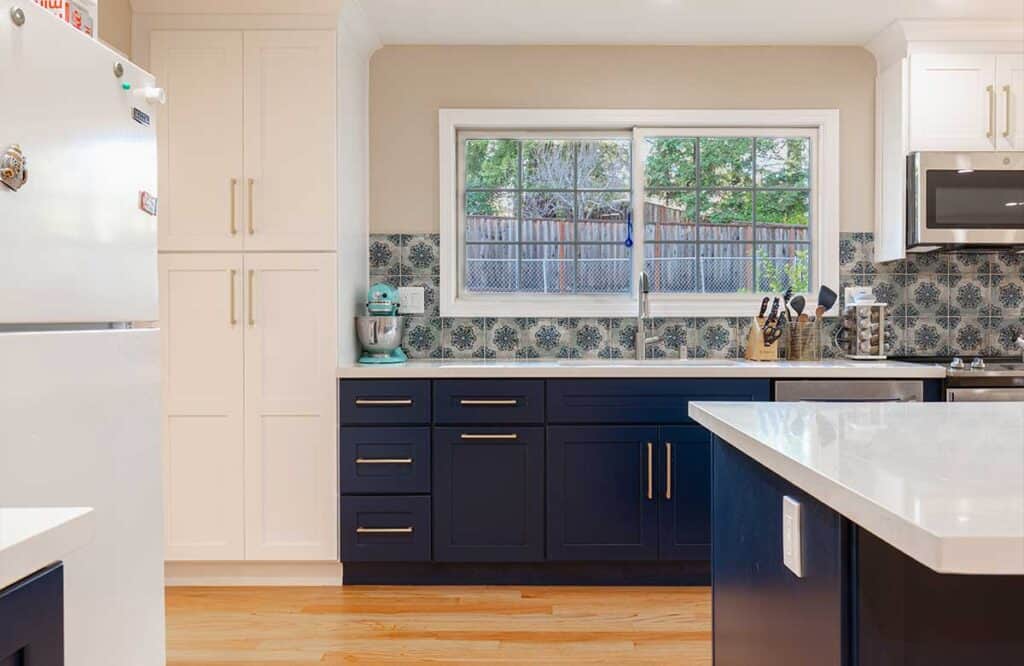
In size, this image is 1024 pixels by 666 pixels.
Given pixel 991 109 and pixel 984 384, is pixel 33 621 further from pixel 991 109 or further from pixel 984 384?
pixel 991 109

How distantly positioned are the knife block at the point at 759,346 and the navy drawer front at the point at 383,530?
158 cm

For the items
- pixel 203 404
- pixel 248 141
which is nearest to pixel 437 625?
pixel 203 404

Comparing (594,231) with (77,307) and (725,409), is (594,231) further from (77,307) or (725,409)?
(77,307)

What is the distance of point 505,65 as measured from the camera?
349 centimetres

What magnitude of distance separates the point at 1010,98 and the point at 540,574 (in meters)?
2.83

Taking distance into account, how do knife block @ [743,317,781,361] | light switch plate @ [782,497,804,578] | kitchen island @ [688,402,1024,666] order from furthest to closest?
1. knife block @ [743,317,781,361]
2. light switch plate @ [782,497,804,578]
3. kitchen island @ [688,402,1024,666]

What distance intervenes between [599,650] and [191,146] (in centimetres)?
245

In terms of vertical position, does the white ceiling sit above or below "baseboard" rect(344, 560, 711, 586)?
above

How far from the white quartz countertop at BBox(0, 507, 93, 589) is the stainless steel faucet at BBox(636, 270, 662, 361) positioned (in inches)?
115

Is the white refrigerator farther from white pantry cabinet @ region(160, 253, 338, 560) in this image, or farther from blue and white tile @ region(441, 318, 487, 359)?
blue and white tile @ region(441, 318, 487, 359)

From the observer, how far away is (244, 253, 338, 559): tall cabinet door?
2982mm

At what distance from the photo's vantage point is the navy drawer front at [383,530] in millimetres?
2977

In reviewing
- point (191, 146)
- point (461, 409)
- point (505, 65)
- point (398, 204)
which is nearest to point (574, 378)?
point (461, 409)

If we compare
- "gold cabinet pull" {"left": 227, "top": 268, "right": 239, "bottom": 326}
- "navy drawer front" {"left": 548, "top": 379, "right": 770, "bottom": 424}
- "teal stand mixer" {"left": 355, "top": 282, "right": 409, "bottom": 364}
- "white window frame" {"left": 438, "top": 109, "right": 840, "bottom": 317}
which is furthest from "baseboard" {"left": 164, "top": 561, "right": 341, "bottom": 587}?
"white window frame" {"left": 438, "top": 109, "right": 840, "bottom": 317}
